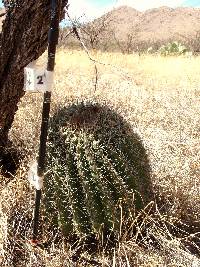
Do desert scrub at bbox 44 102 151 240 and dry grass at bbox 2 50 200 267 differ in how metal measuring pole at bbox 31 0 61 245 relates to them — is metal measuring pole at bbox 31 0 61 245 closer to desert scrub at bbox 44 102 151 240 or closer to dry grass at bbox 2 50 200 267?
desert scrub at bbox 44 102 151 240

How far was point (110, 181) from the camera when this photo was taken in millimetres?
3416

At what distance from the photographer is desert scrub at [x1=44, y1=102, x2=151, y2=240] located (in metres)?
3.36

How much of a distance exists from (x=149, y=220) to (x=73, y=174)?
2.38 feet

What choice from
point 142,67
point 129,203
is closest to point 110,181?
point 129,203

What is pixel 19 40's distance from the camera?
3.79m

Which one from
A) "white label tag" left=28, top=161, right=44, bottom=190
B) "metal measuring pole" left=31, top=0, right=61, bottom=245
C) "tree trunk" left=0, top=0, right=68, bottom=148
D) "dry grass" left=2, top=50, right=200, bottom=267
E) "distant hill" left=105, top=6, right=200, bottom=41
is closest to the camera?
"metal measuring pole" left=31, top=0, right=61, bottom=245

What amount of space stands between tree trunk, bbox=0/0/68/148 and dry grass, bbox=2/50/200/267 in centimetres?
50

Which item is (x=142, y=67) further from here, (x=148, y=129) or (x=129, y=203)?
(x=129, y=203)

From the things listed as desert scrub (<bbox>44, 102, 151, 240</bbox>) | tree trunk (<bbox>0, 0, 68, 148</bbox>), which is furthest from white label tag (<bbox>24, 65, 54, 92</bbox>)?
tree trunk (<bbox>0, 0, 68, 148</bbox>)

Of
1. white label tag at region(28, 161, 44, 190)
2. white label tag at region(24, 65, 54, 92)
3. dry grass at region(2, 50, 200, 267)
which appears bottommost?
dry grass at region(2, 50, 200, 267)

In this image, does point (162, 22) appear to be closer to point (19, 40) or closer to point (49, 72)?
point (19, 40)

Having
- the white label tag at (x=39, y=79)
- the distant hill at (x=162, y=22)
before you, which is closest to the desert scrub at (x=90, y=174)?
the white label tag at (x=39, y=79)

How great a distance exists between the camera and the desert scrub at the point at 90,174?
336 cm

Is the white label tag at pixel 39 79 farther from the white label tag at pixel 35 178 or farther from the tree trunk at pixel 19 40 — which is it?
the tree trunk at pixel 19 40
